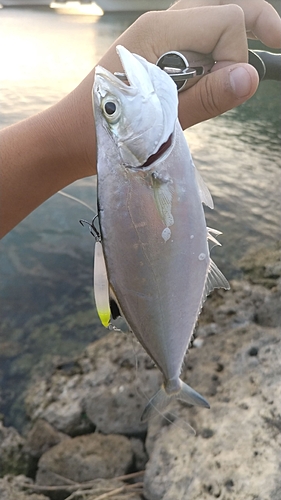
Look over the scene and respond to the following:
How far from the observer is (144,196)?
1.13 metres

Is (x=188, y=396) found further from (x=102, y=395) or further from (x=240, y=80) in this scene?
(x=102, y=395)

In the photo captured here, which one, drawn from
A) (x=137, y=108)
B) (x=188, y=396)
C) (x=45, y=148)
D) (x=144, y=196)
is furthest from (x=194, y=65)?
(x=188, y=396)

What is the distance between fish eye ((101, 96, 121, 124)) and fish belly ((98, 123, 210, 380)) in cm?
13

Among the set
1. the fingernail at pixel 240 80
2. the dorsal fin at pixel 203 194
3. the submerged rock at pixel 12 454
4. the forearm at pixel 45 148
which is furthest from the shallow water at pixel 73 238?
the fingernail at pixel 240 80

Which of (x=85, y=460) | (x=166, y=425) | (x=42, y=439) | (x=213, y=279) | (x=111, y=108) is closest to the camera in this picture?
(x=111, y=108)

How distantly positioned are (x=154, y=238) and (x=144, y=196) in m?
0.14

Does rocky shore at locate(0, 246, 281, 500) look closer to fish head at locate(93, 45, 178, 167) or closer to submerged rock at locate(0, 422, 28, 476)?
submerged rock at locate(0, 422, 28, 476)

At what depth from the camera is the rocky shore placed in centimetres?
204

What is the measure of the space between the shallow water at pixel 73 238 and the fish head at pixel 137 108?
3.38 metres

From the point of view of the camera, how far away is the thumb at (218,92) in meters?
1.42

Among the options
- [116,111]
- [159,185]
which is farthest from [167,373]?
[116,111]

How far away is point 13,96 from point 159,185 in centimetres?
1320

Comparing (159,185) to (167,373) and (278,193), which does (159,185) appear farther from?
(278,193)

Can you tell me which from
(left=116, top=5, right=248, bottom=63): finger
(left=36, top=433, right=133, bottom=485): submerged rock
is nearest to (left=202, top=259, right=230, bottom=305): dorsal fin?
(left=116, top=5, right=248, bottom=63): finger
